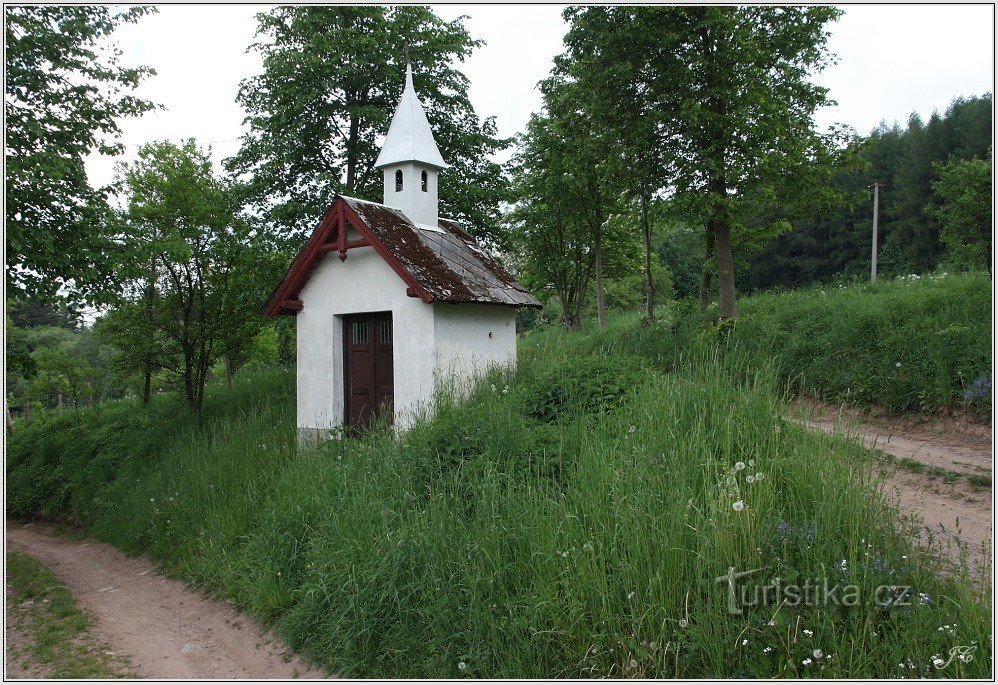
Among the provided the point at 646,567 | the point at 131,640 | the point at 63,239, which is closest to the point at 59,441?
the point at 63,239

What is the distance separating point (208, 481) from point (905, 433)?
10.3m

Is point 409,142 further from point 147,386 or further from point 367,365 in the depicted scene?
point 147,386

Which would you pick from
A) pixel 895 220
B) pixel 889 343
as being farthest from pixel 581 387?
pixel 895 220

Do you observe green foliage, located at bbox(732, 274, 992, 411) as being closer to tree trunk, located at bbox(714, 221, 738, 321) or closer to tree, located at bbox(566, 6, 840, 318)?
tree trunk, located at bbox(714, 221, 738, 321)

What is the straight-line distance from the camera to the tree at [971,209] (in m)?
19.7

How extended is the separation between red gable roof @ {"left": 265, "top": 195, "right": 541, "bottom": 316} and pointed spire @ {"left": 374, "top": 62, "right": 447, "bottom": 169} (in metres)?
1.10

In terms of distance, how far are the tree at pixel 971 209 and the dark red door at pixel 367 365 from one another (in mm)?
17167

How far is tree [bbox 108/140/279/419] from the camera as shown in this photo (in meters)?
13.9

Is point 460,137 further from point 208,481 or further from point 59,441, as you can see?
point 59,441

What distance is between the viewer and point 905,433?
920 cm

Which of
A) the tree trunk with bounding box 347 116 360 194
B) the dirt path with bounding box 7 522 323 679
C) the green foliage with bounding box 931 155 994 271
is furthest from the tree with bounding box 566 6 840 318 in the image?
the dirt path with bounding box 7 522 323 679

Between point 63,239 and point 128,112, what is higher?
point 128,112

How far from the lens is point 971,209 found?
20.2 meters

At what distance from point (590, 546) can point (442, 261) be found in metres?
7.19
